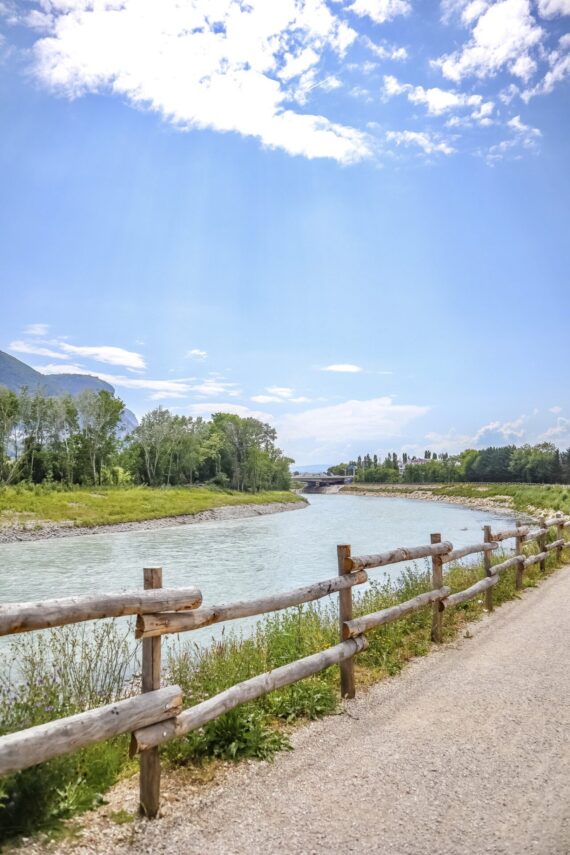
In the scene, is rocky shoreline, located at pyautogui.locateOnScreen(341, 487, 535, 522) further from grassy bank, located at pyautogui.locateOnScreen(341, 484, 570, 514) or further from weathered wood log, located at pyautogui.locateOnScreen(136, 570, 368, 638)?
weathered wood log, located at pyautogui.locateOnScreen(136, 570, 368, 638)

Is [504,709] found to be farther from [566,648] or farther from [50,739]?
[50,739]

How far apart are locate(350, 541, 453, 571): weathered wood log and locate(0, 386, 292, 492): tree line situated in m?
56.6

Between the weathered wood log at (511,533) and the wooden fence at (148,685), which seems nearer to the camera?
the wooden fence at (148,685)

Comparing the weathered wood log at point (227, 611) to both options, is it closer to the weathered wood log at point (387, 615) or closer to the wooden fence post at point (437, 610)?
the weathered wood log at point (387, 615)

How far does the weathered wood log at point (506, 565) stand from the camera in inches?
452

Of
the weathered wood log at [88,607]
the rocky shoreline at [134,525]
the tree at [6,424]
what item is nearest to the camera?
the weathered wood log at [88,607]

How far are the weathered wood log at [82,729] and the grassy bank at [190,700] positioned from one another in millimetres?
526

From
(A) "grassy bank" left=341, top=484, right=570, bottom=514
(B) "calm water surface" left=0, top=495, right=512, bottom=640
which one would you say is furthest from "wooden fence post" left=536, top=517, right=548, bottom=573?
(A) "grassy bank" left=341, top=484, right=570, bottom=514

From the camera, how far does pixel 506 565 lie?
1226 cm

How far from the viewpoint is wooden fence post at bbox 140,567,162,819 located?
4.12 m

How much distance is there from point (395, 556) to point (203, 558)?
2166 cm

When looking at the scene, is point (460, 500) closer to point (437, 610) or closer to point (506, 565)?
point (506, 565)

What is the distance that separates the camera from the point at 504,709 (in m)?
6.15

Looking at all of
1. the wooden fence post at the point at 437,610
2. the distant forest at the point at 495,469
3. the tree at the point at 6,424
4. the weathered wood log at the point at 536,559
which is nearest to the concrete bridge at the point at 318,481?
the distant forest at the point at 495,469
